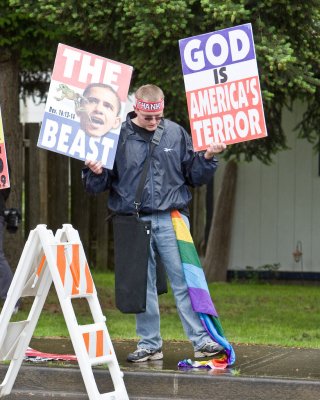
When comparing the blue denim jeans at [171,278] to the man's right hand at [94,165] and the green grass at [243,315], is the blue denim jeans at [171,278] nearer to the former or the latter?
the man's right hand at [94,165]

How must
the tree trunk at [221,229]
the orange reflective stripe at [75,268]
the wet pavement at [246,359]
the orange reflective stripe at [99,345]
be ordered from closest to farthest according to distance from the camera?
the orange reflective stripe at [99,345], the orange reflective stripe at [75,268], the wet pavement at [246,359], the tree trunk at [221,229]

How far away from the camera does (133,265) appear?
27.7 feet

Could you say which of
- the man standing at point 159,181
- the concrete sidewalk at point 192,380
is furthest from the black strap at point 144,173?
the concrete sidewalk at point 192,380

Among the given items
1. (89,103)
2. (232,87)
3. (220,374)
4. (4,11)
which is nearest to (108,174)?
(89,103)

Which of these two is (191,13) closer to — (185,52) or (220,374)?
(185,52)

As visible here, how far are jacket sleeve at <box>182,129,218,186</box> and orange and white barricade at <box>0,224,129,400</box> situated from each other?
1055 mm

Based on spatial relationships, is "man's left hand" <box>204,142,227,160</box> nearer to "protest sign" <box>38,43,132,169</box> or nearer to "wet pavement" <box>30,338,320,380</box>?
"protest sign" <box>38,43,132,169</box>

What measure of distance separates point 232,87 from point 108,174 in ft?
3.70

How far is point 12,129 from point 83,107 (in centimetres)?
484

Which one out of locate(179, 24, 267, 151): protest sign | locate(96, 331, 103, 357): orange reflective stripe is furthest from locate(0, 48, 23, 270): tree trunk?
locate(96, 331, 103, 357): orange reflective stripe

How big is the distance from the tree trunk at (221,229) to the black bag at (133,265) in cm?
821

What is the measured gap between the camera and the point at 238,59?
324 inches

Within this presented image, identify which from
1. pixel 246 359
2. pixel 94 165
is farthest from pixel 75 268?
pixel 246 359

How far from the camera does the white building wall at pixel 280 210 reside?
1653 centimetres
